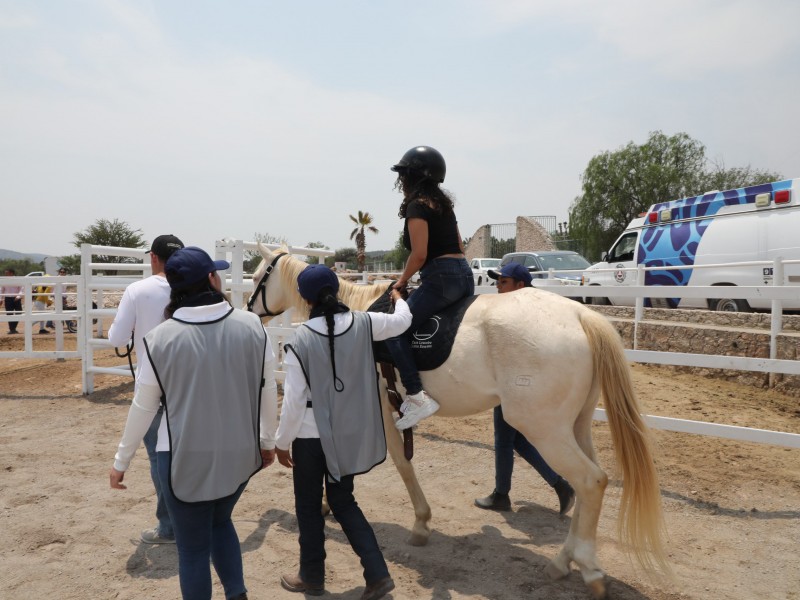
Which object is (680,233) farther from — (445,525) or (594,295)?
(445,525)

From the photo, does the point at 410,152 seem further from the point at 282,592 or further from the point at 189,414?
the point at 282,592

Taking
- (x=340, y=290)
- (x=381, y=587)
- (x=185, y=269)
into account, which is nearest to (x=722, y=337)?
(x=340, y=290)

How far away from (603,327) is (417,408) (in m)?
1.24

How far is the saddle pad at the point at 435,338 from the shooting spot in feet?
11.1

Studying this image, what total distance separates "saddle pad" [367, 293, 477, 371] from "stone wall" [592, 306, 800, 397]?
532 cm

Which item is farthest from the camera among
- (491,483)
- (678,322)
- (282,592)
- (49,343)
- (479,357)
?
(49,343)

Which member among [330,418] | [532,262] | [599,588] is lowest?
[599,588]

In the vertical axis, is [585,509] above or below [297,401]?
below

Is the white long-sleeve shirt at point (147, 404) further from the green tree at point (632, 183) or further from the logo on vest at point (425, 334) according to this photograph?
the green tree at point (632, 183)

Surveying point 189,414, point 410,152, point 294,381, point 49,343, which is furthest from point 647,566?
point 49,343

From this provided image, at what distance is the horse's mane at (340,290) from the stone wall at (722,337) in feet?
16.8

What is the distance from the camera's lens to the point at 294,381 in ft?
8.90

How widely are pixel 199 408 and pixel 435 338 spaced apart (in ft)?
5.19

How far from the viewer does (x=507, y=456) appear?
4.09m
